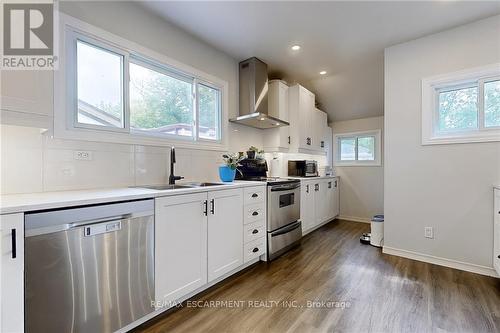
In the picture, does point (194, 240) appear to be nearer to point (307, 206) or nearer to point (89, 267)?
point (89, 267)

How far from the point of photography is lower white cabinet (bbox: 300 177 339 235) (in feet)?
12.2

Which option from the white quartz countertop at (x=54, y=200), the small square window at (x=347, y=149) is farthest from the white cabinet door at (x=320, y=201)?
the white quartz countertop at (x=54, y=200)

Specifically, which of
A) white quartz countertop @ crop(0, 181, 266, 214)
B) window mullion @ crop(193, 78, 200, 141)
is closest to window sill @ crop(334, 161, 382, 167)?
window mullion @ crop(193, 78, 200, 141)

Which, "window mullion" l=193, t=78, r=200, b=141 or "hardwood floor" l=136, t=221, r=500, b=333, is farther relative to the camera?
"window mullion" l=193, t=78, r=200, b=141

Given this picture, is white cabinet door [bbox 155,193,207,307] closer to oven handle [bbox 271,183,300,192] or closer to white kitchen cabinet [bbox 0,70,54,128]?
white kitchen cabinet [bbox 0,70,54,128]

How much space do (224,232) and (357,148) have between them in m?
4.01

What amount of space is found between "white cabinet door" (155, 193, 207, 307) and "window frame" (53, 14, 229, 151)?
85 centimetres

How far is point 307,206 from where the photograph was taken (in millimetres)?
3791

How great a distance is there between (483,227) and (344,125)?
10.5 feet

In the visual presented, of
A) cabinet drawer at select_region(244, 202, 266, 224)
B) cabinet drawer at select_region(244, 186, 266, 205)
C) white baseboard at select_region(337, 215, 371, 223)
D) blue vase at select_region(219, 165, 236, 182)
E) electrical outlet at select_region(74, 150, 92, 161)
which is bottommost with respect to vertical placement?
white baseboard at select_region(337, 215, 371, 223)

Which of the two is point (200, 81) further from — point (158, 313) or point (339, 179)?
point (339, 179)

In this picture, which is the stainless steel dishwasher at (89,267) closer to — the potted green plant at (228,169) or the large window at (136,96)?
the large window at (136,96)

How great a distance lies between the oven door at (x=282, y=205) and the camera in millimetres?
2784

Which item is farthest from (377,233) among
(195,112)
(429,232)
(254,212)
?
(195,112)
